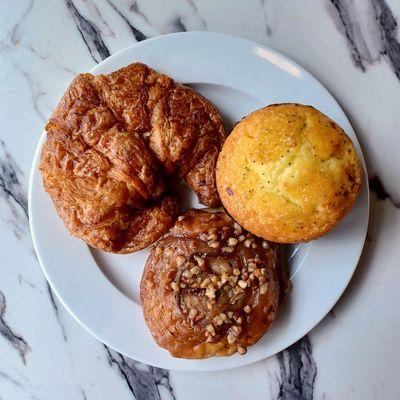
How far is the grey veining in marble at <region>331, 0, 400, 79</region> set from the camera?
229 centimetres

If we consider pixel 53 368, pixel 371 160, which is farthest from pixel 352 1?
pixel 53 368

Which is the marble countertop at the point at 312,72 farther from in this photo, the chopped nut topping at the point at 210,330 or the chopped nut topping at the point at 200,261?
the chopped nut topping at the point at 200,261

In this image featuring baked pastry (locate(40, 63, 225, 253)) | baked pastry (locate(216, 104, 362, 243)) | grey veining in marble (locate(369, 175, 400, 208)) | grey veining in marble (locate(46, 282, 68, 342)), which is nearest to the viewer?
baked pastry (locate(216, 104, 362, 243))

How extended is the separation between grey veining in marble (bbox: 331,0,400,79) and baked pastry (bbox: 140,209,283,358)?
87 centimetres

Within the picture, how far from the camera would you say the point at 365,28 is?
229cm

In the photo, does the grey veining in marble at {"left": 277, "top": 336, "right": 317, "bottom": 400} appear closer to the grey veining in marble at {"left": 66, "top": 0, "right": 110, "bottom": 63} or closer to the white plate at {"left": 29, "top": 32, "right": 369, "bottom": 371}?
the white plate at {"left": 29, "top": 32, "right": 369, "bottom": 371}

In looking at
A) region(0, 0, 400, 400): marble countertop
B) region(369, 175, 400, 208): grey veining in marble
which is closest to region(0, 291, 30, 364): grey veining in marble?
region(0, 0, 400, 400): marble countertop

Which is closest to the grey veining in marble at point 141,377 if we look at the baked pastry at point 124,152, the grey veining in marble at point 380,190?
the baked pastry at point 124,152

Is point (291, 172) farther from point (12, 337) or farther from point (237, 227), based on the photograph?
point (12, 337)

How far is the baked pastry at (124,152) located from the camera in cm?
196

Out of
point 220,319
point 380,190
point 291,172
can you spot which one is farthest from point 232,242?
point 380,190

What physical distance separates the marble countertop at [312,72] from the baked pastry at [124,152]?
13.6 inches

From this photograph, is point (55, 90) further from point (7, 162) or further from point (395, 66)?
point (395, 66)

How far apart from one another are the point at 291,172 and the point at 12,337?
4.62ft
